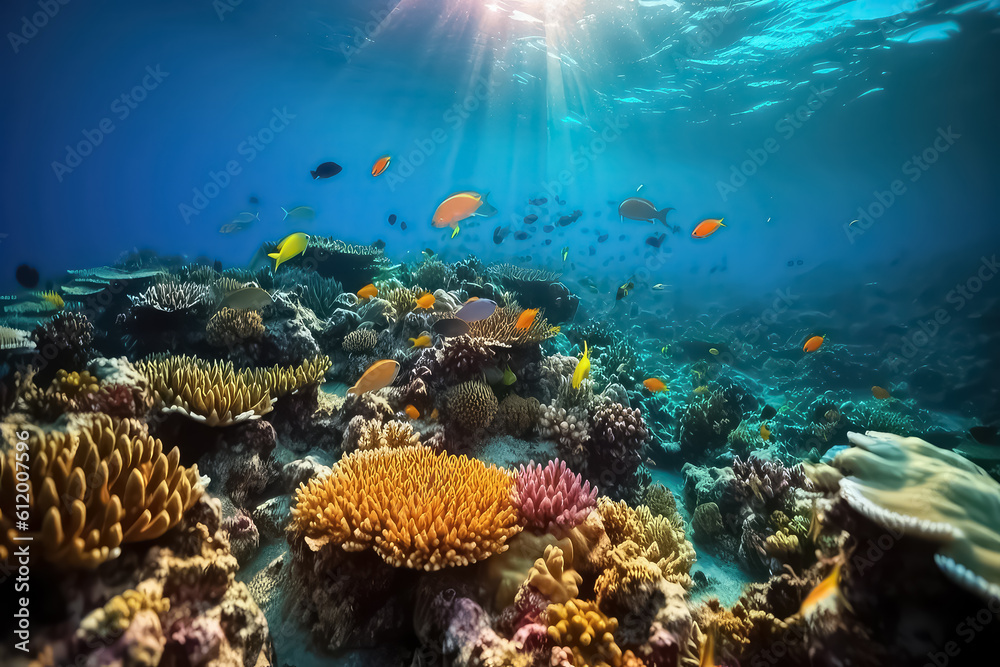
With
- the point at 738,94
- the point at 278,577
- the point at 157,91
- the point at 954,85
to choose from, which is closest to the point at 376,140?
the point at 157,91

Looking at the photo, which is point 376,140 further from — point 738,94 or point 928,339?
point 928,339

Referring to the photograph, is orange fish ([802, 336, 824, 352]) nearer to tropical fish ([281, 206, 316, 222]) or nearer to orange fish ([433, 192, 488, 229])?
orange fish ([433, 192, 488, 229])

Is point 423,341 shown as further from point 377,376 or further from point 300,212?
point 300,212

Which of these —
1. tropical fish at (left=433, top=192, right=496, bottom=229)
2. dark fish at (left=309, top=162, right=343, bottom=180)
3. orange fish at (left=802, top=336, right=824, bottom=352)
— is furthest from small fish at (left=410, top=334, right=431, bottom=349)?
orange fish at (left=802, top=336, right=824, bottom=352)

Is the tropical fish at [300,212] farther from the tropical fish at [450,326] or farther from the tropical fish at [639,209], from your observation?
the tropical fish at [639,209]

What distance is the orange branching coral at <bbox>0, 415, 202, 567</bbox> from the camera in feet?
5.69

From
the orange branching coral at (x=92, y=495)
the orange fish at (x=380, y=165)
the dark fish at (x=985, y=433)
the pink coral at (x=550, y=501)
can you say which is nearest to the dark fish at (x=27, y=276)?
the orange fish at (x=380, y=165)

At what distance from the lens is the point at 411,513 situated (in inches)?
107

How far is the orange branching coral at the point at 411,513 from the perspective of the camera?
2.57 meters

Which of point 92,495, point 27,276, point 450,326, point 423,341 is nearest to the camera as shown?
point 92,495

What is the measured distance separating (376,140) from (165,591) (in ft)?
166

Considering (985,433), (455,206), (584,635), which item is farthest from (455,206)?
(985,433)

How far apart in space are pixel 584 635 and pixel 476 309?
330 cm

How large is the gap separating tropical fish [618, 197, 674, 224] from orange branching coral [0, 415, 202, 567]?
7347 millimetres
